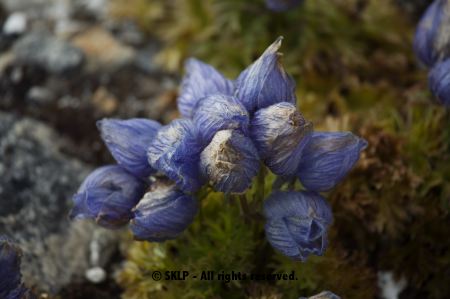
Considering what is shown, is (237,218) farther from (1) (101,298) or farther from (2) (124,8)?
(2) (124,8)

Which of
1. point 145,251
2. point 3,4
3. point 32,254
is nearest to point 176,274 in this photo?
point 145,251

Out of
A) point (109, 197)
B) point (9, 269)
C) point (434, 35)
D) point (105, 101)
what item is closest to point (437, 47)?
point (434, 35)

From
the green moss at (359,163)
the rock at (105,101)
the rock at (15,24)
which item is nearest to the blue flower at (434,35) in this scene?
the green moss at (359,163)

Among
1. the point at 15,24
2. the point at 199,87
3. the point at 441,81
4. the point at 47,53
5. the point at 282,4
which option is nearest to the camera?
the point at 199,87

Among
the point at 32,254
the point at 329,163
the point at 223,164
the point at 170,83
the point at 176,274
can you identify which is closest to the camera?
the point at 223,164

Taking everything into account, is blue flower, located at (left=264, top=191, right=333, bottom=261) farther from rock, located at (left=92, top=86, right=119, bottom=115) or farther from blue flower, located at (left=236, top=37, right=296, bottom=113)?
rock, located at (left=92, top=86, right=119, bottom=115)

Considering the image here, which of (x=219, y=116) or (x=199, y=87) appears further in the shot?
(x=199, y=87)

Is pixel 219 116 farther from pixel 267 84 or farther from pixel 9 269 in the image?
pixel 9 269

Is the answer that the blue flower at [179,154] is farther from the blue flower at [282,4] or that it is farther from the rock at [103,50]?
the rock at [103,50]
